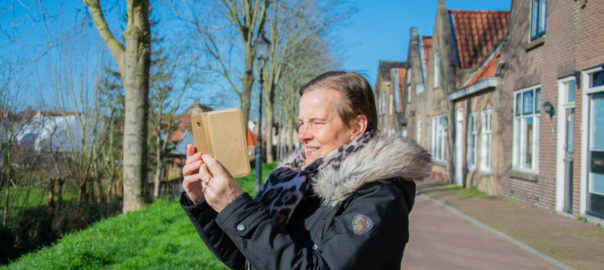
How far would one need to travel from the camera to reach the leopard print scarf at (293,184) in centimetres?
153

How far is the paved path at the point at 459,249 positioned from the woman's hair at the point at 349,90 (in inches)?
179

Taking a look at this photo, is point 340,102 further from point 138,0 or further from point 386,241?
point 138,0

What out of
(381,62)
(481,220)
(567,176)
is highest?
(381,62)

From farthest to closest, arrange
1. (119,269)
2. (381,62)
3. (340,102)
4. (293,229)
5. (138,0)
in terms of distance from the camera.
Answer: (381,62) → (138,0) → (119,269) → (340,102) → (293,229)

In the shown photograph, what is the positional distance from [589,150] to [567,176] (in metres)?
1.20

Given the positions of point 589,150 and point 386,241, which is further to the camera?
point 589,150

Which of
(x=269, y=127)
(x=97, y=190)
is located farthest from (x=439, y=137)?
(x=97, y=190)

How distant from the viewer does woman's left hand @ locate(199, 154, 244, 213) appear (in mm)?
1412

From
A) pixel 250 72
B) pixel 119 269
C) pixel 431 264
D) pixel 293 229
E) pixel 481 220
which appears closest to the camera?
pixel 293 229

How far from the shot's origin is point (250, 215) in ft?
4.58

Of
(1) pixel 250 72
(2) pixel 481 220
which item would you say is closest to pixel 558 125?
(2) pixel 481 220

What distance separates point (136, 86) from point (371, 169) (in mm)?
7449

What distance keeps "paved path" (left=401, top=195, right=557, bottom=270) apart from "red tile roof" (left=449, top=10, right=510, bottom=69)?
1013 cm

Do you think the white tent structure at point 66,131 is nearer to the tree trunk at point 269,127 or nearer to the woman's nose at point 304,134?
the woman's nose at point 304,134
